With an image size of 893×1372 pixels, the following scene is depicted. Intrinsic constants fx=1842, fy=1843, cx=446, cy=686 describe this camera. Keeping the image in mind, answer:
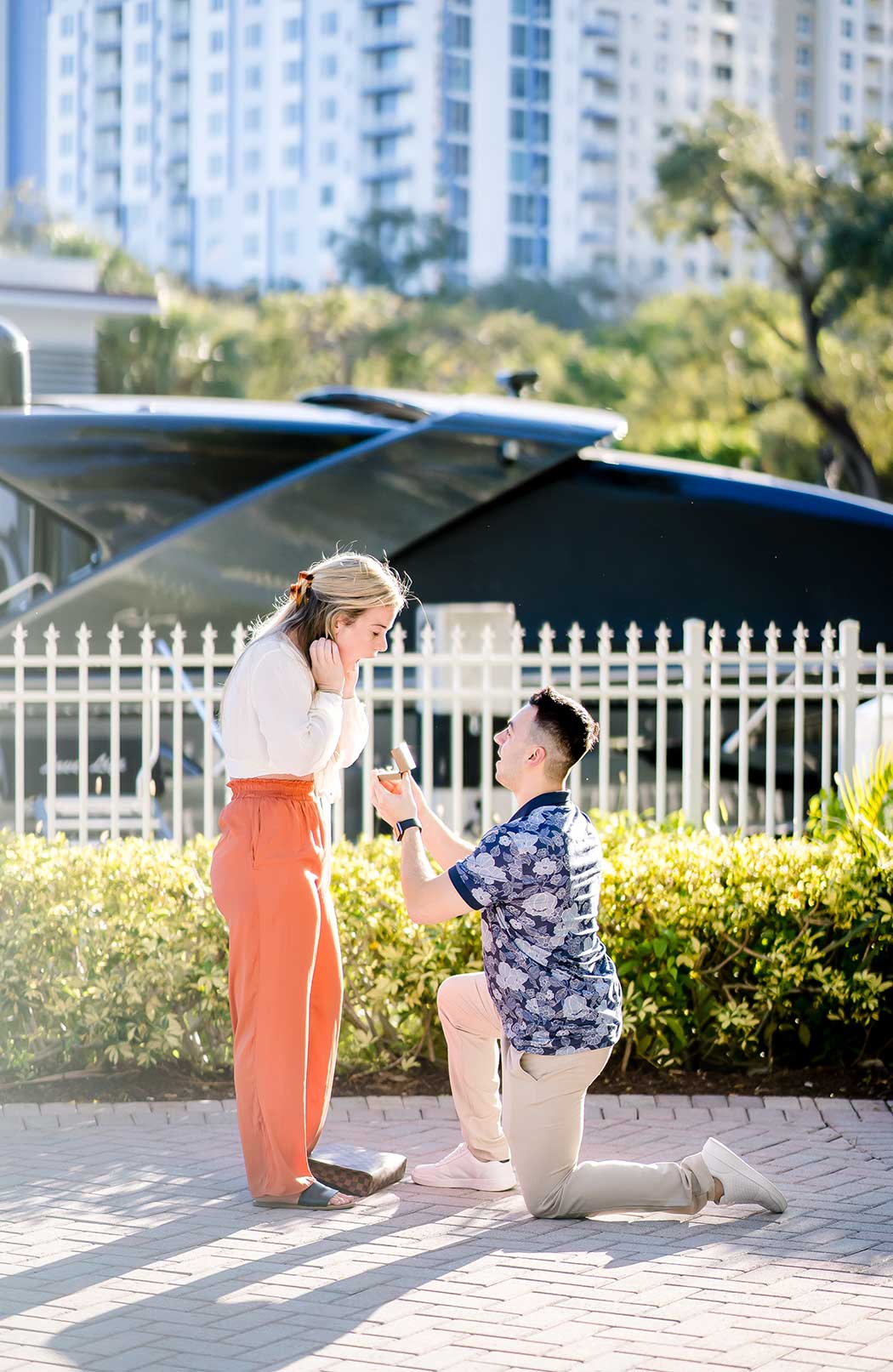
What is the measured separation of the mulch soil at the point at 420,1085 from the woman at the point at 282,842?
4.47ft

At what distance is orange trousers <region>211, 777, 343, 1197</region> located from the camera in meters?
4.75

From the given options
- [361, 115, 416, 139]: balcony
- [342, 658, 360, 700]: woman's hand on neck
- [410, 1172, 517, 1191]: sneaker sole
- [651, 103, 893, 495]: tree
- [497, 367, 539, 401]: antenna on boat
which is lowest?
[410, 1172, 517, 1191]: sneaker sole

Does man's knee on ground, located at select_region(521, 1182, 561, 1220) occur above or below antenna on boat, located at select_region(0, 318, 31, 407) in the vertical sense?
below

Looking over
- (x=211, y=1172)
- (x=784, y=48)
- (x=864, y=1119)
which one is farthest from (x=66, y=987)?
(x=784, y=48)

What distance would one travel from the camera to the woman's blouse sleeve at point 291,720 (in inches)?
184

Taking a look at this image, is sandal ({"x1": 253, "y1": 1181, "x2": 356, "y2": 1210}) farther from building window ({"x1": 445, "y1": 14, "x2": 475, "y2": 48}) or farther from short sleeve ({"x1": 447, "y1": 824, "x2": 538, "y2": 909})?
building window ({"x1": 445, "y1": 14, "x2": 475, "y2": 48})

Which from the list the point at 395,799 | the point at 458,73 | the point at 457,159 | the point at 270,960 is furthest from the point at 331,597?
the point at 458,73

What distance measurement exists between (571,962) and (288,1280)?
1061 mm

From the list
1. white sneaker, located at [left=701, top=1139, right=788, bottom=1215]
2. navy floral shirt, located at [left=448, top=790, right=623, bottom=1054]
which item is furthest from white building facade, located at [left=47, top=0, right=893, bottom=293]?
white sneaker, located at [left=701, top=1139, right=788, bottom=1215]

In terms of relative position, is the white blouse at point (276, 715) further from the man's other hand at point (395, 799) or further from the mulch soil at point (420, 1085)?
the mulch soil at point (420, 1085)

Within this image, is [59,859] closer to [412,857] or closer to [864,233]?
[412,857]

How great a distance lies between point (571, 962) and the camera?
4703 mm

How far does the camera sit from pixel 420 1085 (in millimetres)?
6230

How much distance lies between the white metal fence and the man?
2387 mm
